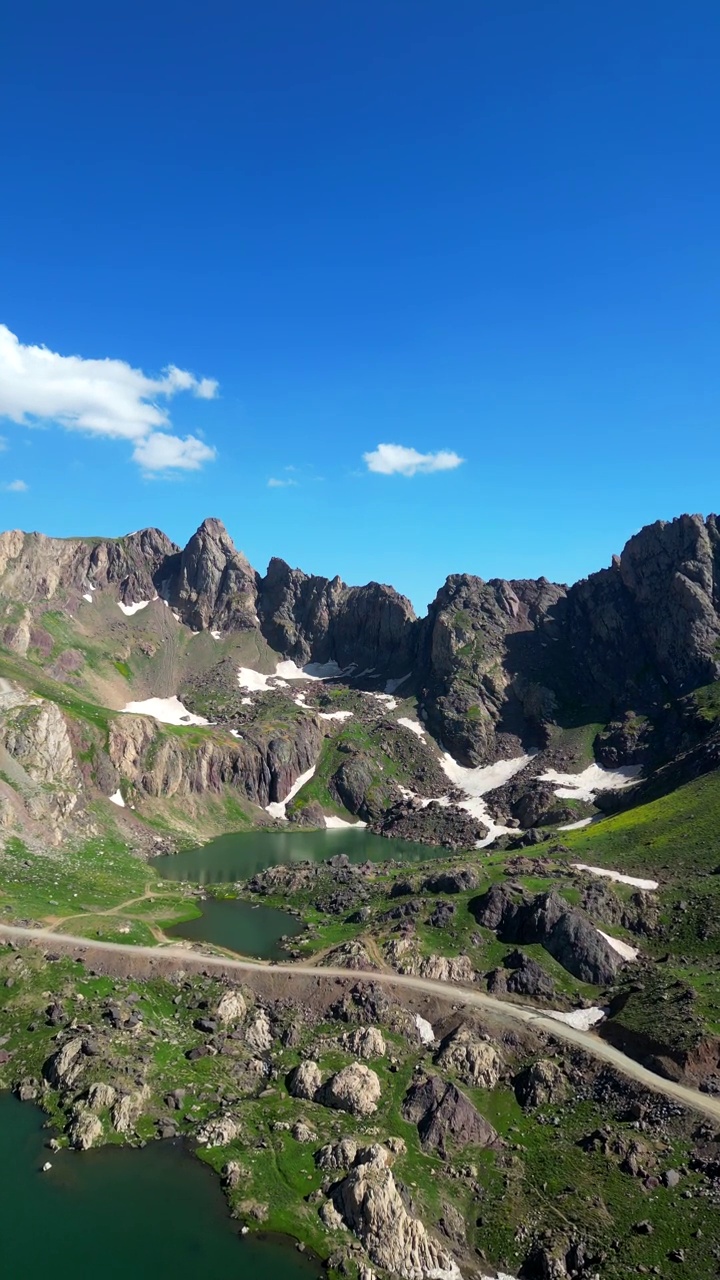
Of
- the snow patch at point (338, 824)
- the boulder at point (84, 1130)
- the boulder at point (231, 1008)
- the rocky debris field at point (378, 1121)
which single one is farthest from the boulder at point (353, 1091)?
the snow patch at point (338, 824)

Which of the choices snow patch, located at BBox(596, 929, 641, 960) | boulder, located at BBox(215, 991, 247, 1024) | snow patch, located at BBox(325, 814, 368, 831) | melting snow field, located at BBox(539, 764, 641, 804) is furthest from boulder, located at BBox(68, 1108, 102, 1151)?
melting snow field, located at BBox(539, 764, 641, 804)

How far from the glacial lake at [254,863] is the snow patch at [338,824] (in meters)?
4.72

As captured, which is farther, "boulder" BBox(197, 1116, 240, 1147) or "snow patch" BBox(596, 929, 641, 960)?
"snow patch" BBox(596, 929, 641, 960)

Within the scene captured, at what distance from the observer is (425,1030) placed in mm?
70812

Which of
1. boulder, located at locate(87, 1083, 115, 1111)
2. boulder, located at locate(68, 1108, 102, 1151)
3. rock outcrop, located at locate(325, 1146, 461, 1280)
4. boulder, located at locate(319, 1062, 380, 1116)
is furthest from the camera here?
boulder, located at locate(319, 1062, 380, 1116)

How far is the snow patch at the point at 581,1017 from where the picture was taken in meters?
70.6

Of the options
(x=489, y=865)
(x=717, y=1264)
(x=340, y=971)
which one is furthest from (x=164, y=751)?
(x=717, y=1264)

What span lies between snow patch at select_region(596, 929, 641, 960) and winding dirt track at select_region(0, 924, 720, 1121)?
667 inches

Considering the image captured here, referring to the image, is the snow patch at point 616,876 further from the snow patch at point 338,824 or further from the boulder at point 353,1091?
the snow patch at point 338,824

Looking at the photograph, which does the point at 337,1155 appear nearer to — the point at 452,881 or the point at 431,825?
the point at 452,881

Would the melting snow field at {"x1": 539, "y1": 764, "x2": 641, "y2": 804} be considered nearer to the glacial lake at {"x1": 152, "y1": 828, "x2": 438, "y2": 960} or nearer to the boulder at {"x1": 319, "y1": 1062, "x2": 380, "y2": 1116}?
the glacial lake at {"x1": 152, "y1": 828, "x2": 438, "y2": 960}

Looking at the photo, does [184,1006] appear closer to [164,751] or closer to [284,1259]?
[284,1259]

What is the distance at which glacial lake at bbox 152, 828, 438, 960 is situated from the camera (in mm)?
95562

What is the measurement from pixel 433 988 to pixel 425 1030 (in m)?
6.19
